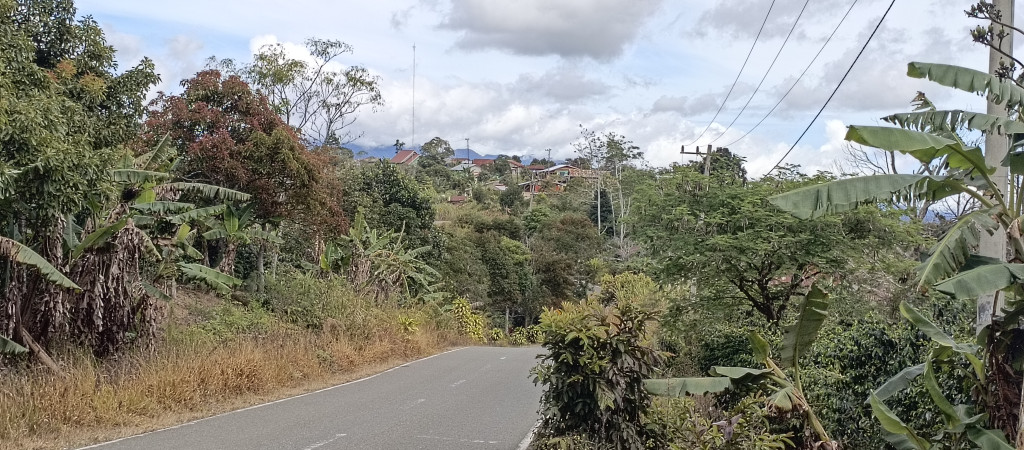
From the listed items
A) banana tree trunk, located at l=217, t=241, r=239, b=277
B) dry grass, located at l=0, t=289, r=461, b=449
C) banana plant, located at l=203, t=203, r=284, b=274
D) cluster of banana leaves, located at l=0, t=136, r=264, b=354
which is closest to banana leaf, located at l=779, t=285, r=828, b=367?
dry grass, located at l=0, t=289, r=461, b=449

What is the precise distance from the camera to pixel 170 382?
12.1 m

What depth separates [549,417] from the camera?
26.2ft

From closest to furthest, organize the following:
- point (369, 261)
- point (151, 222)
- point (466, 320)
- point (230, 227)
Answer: point (151, 222) → point (230, 227) → point (369, 261) → point (466, 320)

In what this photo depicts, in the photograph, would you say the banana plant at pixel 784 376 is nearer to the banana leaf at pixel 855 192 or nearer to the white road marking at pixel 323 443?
the banana leaf at pixel 855 192

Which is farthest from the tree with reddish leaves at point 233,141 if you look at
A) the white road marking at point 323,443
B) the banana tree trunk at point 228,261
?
the white road marking at point 323,443

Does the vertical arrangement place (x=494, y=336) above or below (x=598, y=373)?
below

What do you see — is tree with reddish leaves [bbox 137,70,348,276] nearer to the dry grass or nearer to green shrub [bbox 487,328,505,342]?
the dry grass

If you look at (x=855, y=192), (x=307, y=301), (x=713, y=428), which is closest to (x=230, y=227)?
(x=307, y=301)

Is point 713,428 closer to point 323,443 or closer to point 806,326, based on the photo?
point 806,326

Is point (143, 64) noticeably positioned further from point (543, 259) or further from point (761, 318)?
point (543, 259)

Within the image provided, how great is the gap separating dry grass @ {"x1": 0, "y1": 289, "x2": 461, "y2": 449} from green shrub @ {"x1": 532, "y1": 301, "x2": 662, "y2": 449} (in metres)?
6.00

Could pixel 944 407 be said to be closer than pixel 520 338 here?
Yes

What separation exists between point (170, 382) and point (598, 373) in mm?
7623

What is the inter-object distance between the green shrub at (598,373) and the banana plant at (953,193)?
246 cm
